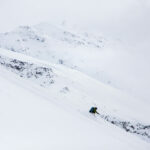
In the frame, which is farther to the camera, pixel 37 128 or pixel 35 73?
pixel 35 73

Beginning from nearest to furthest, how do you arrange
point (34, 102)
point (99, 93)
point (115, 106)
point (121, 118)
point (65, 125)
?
point (65, 125), point (34, 102), point (121, 118), point (115, 106), point (99, 93)

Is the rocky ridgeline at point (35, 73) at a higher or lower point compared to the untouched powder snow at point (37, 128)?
lower

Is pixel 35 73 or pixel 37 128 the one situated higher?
pixel 37 128

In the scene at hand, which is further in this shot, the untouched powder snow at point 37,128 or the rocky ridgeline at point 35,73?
the rocky ridgeline at point 35,73

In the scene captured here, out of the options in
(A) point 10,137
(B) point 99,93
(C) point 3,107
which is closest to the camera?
(A) point 10,137

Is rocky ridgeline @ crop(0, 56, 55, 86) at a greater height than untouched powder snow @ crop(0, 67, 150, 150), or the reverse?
untouched powder snow @ crop(0, 67, 150, 150)

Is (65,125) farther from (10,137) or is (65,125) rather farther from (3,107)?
(10,137)

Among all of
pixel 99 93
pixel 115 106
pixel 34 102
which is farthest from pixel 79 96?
pixel 34 102

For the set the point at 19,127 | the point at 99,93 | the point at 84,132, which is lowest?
the point at 99,93

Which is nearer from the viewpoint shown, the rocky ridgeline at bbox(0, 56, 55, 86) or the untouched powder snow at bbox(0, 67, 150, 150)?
the untouched powder snow at bbox(0, 67, 150, 150)

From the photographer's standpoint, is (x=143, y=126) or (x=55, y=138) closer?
(x=55, y=138)

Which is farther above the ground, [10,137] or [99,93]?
[10,137]

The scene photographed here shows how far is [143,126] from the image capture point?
48.1m

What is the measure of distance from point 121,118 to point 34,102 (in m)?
42.2
